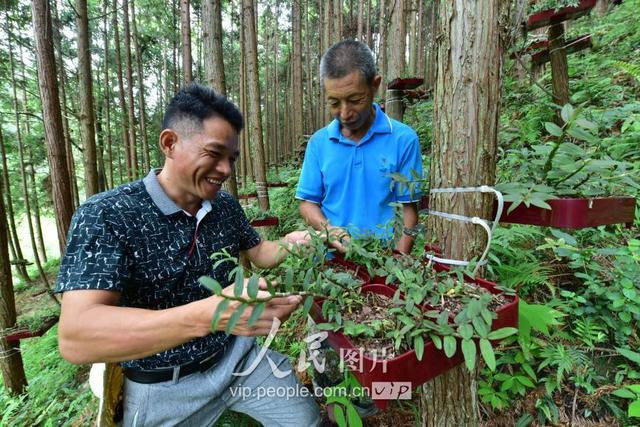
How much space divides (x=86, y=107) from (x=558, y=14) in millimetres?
5321

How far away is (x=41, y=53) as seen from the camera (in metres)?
3.23

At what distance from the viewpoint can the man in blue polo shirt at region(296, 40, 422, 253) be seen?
178cm

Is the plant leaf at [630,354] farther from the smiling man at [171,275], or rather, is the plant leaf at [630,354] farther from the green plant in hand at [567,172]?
the smiling man at [171,275]

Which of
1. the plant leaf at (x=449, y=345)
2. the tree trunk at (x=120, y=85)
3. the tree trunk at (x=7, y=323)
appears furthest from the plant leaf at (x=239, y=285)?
the tree trunk at (x=120, y=85)

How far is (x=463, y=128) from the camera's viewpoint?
114 cm

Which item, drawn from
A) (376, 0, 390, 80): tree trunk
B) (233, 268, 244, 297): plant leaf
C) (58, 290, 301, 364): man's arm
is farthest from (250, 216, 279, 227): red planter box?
(376, 0, 390, 80): tree trunk

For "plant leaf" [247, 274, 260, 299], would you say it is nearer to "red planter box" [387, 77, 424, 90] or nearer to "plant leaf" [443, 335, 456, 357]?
"plant leaf" [443, 335, 456, 357]

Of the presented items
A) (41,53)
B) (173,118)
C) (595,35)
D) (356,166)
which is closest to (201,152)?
(173,118)

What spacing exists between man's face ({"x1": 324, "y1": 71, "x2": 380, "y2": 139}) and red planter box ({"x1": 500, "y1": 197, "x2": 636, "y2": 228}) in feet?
3.50

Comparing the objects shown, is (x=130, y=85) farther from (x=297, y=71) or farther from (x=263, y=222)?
(x=263, y=222)

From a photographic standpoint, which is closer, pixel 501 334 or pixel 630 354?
pixel 501 334

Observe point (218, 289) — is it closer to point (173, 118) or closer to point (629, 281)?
point (173, 118)

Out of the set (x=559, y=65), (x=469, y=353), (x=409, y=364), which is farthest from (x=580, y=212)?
(x=559, y=65)

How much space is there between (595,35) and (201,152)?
326 inches
